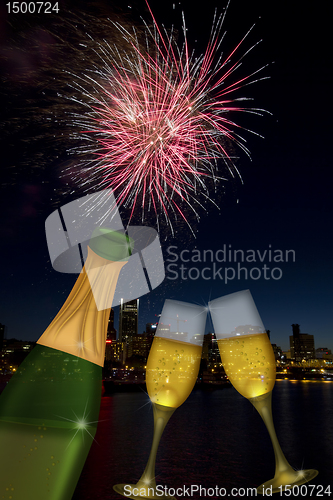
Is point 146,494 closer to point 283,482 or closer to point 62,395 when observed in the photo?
point 283,482

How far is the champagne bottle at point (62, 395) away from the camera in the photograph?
3.93ft

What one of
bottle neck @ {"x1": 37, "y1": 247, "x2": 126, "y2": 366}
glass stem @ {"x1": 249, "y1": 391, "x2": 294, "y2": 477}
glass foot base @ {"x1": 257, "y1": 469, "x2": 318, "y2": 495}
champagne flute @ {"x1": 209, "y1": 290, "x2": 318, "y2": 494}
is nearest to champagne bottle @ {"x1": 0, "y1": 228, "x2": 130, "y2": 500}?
bottle neck @ {"x1": 37, "y1": 247, "x2": 126, "y2": 366}

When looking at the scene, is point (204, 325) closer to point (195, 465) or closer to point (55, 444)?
point (55, 444)

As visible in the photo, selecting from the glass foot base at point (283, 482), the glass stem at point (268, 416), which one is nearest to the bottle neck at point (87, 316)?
the glass stem at point (268, 416)

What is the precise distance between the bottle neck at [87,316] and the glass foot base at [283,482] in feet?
3.89

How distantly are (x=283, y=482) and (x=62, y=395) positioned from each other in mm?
1355

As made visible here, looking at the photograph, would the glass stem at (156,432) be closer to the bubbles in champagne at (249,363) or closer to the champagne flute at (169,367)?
the champagne flute at (169,367)

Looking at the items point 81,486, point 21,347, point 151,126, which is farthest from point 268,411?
point 21,347

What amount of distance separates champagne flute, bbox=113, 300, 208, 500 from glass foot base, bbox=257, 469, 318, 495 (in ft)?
1.72

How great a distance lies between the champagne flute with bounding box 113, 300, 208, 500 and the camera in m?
1.78

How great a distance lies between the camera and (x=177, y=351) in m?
1.87

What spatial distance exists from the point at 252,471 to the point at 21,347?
226 ft

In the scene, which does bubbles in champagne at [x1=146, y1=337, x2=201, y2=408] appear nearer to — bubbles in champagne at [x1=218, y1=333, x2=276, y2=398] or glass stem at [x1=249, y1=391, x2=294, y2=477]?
bubbles in champagne at [x1=218, y1=333, x2=276, y2=398]

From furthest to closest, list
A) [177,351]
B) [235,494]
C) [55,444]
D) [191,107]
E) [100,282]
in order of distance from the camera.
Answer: [191,107] < [235,494] < [177,351] < [100,282] < [55,444]
